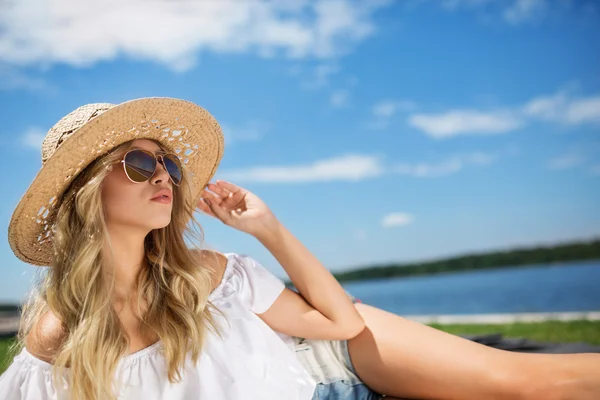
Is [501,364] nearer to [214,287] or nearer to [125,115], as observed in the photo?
[214,287]

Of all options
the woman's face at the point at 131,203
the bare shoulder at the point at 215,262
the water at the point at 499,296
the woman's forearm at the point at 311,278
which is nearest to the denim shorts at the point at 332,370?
the woman's forearm at the point at 311,278

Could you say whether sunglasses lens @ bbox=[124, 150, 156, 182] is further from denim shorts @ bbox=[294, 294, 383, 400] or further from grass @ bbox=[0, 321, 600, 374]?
grass @ bbox=[0, 321, 600, 374]

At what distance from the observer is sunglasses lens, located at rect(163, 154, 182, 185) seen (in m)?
2.60

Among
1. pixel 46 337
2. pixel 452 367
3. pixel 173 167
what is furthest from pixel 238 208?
pixel 452 367

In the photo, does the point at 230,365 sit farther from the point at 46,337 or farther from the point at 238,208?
the point at 238,208

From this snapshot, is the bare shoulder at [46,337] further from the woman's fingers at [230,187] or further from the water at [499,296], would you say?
the water at [499,296]

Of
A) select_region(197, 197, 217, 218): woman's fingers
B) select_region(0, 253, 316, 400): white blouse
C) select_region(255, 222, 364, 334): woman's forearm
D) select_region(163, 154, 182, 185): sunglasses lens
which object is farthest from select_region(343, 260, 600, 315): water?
select_region(163, 154, 182, 185): sunglasses lens

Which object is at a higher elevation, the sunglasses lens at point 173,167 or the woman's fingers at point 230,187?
the woman's fingers at point 230,187

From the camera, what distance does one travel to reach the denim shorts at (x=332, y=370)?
270cm

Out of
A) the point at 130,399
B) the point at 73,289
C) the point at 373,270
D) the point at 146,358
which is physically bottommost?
the point at 130,399

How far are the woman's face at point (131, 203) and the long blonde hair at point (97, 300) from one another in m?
0.06

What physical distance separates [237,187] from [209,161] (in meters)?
0.22

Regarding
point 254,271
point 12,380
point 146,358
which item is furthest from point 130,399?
point 254,271

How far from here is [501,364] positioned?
251cm
